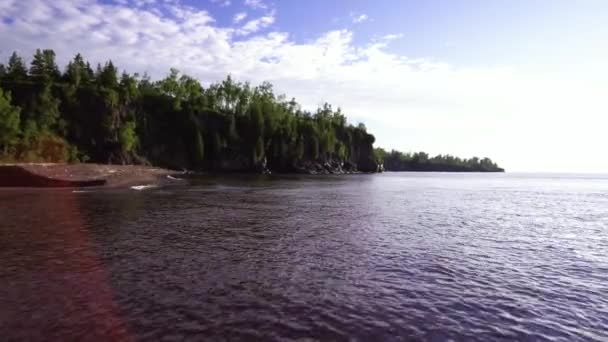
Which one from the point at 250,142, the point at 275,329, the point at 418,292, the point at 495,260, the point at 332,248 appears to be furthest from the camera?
the point at 250,142

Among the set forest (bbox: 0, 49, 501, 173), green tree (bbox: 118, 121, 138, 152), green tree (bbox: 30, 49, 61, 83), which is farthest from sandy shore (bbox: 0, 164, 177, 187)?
green tree (bbox: 30, 49, 61, 83)

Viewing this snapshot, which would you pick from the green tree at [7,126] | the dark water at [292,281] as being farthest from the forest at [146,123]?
the dark water at [292,281]

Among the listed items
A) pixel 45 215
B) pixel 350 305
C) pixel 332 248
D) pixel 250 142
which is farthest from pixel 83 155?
pixel 350 305

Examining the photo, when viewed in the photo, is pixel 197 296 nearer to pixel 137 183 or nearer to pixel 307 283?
pixel 307 283

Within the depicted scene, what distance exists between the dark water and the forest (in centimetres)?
6549

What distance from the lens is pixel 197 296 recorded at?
1118 centimetres

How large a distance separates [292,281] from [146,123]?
448 feet

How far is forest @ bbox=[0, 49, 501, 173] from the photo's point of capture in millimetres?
88100

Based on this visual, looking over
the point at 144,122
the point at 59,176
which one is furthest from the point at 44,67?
the point at 59,176

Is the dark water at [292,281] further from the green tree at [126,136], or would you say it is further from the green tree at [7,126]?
the green tree at [126,136]

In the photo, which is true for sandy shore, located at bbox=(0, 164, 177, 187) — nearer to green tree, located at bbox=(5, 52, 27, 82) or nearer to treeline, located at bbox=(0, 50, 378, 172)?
treeline, located at bbox=(0, 50, 378, 172)

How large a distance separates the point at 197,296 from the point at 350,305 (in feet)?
14.6

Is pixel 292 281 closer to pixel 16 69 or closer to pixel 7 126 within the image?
pixel 7 126

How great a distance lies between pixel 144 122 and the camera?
13462 cm
